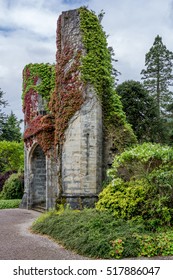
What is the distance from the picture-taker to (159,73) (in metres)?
30.9

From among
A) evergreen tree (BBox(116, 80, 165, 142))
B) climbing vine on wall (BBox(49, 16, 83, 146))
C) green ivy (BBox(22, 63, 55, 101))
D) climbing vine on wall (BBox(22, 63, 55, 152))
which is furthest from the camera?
evergreen tree (BBox(116, 80, 165, 142))

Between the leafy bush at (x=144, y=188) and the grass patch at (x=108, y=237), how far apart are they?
0.32m

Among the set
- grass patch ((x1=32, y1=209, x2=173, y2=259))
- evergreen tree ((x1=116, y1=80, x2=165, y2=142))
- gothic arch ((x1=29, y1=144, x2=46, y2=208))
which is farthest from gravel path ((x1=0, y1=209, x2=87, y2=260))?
evergreen tree ((x1=116, y1=80, x2=165, y2=142))

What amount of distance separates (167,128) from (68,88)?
47.0 feet

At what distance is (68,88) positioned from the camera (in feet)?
43.0

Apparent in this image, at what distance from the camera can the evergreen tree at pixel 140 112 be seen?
23578 millimetres

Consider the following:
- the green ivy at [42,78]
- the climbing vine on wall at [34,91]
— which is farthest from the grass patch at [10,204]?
the green ivy at [42,78]

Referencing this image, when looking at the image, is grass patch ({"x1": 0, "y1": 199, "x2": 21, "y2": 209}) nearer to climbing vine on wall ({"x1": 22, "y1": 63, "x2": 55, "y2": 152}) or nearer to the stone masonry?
climbing vine on wall ({"x1": 22, "y1": 63, "x2": 55, "y2": 152})

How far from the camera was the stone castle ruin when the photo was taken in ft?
40.7

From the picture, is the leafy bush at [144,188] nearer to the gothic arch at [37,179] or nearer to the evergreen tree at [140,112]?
the gothic arch at [37,179]

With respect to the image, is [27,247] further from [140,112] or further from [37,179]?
[140,112]

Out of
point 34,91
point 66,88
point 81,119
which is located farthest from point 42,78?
point 81,119

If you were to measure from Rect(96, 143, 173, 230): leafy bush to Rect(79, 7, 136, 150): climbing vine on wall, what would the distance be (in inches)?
184
